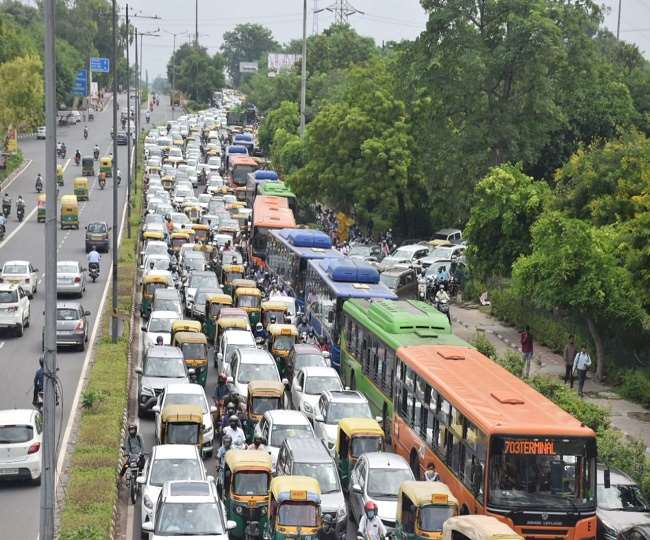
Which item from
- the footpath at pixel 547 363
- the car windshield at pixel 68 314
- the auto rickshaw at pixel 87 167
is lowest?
the footpath at pixel 547 363

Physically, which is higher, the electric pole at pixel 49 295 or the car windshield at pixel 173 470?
the electric pole at pixel 49 295

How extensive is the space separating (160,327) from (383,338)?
373 inches

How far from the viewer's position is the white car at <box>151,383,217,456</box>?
84.5 feet

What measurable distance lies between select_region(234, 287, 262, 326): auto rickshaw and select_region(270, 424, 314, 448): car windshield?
15138 mm

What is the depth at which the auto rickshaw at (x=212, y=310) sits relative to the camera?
124 ft

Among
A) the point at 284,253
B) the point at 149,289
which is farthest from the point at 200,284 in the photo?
the point at 284,253

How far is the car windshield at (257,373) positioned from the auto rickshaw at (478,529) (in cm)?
1310

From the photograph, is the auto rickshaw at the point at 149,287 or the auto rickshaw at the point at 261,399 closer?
the auto rickshaw at the point at 261,399

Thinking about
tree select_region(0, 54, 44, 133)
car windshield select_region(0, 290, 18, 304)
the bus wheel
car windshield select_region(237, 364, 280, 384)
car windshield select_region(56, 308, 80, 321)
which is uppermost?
tree select_region(0, 54, 44, 133)

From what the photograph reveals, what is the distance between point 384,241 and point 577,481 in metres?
42.0

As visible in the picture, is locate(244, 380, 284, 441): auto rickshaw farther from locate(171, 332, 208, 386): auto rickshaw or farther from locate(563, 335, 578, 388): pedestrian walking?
locate(563, 335, 578, 388): pedestrian walking

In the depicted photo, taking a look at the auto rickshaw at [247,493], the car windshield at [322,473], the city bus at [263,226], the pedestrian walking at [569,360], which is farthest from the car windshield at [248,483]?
the city bus at [263,226]

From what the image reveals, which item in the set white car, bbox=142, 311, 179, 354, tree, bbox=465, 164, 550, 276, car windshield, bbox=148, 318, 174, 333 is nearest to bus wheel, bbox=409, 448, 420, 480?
white car, bbox=142, 311, 179, 354

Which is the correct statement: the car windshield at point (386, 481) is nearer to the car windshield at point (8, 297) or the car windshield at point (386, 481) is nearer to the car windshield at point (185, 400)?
the car windshield at point (185, 400)
